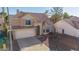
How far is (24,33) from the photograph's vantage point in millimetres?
1718

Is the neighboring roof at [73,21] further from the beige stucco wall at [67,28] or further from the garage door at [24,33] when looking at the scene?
the garage door at [24,33]

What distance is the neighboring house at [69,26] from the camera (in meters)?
1.70

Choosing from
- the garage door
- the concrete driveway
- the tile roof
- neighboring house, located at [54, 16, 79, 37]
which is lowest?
the concrete driveway

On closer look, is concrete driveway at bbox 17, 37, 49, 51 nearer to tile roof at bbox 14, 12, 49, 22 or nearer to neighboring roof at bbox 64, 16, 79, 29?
tile roof at bbox 14, 12, 49, 22

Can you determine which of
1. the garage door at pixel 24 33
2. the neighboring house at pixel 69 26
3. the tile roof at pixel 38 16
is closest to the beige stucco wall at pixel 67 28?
the neighboring house at pixel 69 26

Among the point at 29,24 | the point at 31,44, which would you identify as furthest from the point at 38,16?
the point at 31,44

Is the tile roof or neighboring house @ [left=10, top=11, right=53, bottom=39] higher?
the tile roof

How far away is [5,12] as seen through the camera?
1730 mm

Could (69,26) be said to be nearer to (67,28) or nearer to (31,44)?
(67,28)

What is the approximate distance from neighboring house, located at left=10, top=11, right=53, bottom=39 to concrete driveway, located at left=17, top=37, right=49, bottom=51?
4 centimetres

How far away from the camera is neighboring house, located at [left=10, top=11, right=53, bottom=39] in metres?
1.71

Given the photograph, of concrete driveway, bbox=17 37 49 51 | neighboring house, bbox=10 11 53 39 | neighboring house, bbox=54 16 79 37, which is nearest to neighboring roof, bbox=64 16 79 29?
neighboring house, bbox=54 16 79 37
